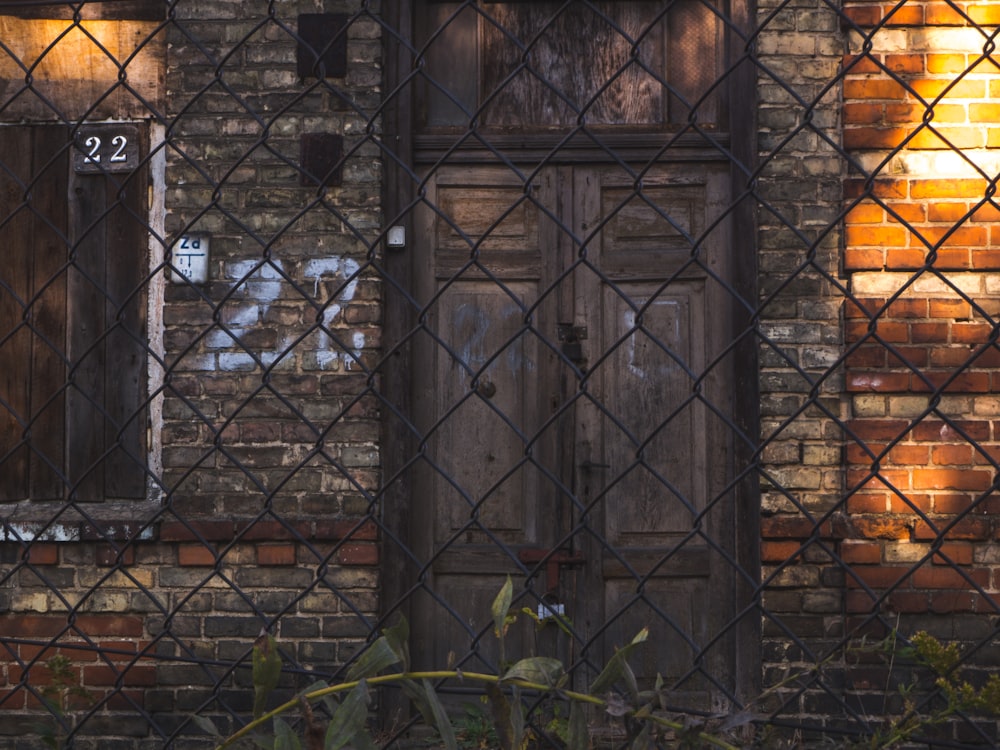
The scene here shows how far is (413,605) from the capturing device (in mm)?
4016

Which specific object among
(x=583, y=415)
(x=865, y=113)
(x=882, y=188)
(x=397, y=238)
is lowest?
(x=583, y=415)

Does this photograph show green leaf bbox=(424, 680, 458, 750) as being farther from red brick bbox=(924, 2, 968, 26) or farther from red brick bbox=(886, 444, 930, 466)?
red brick bbox=(924, 2, 968, 26)

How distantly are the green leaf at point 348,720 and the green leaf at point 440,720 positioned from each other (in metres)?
0.08

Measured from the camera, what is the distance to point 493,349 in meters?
4.09

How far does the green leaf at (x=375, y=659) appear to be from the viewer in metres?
1.33

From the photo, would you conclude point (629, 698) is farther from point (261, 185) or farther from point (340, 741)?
point (261, 185)

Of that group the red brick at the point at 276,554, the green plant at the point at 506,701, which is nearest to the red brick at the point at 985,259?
the green plant at the point at 506,701

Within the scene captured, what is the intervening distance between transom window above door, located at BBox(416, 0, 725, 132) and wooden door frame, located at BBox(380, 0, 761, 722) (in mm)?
100

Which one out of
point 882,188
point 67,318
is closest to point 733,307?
point 882,188

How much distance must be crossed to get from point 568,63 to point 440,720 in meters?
3.33

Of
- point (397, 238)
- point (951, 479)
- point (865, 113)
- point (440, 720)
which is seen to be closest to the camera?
point (440, 720)

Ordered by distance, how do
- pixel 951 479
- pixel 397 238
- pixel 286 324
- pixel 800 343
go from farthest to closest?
pixel 397 238
pixel 286 324
pixel 800 343
pixel 951 479

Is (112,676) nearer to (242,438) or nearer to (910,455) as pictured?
(242,438)

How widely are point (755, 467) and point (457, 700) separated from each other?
8.67ft
